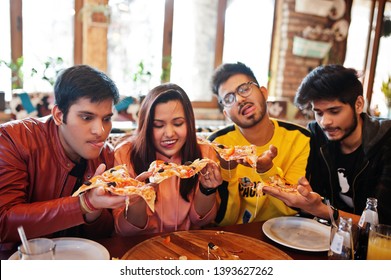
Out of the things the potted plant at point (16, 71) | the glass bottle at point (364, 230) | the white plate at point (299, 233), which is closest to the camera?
the glass bottle at point (364, 230)

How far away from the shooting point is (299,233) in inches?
60.6

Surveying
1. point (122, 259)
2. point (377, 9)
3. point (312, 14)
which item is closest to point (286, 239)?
point (122, 259)

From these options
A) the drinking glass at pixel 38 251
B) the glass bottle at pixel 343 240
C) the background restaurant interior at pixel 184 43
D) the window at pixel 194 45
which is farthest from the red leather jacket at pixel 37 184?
the window at pixel 194 45

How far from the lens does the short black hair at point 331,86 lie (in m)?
1.93

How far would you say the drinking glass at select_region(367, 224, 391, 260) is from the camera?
1.17 metres

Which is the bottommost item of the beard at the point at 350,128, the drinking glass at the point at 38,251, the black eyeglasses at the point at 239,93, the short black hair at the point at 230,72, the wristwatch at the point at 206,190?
the wristwatch at the point at 206,190

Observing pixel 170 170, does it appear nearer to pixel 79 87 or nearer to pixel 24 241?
pixel 79 87

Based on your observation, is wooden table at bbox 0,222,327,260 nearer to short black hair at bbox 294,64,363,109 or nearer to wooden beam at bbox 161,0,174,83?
short black hair at bbox 294,64,363,109

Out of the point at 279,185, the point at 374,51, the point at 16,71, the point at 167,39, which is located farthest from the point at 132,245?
the point at 374,51

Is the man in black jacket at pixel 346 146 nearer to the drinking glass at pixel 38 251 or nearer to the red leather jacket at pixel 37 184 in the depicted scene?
the red leather jacket at pixel 37 184

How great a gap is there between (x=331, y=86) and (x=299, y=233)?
0.83 metres

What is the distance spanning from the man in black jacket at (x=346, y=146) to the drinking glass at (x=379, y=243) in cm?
69

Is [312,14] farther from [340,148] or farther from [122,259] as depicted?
[122,259]

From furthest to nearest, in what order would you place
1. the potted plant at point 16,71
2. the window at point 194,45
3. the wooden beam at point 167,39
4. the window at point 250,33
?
the window at point 250,33 < the window at point 194,45 < the wooden beam at point 167,39 < the potted plant at point 16,71
